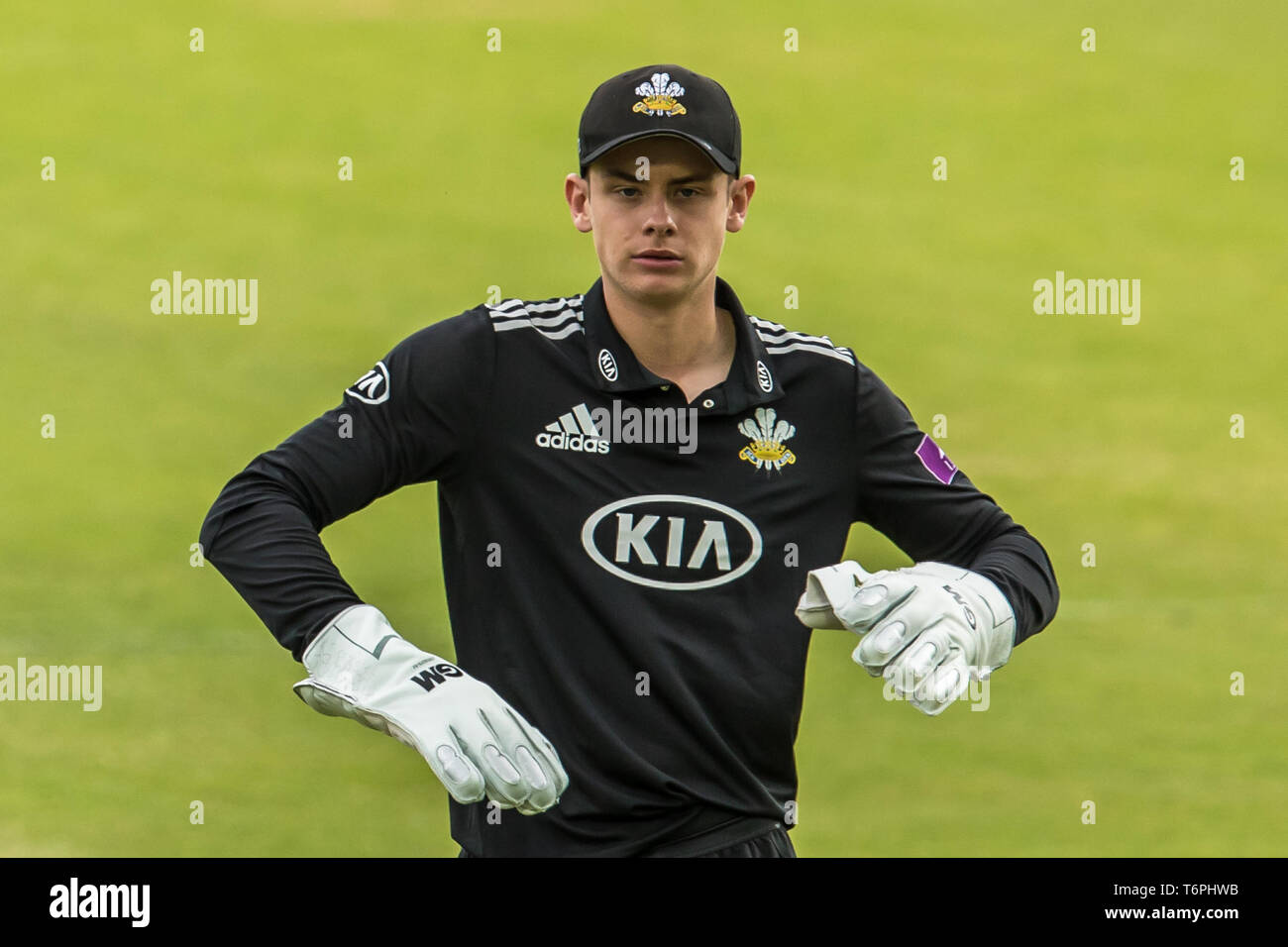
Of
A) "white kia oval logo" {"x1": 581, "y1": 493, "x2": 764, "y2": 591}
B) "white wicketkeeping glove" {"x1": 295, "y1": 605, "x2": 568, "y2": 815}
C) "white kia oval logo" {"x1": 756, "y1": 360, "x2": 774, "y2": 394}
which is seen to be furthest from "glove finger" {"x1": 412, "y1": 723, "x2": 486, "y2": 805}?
"white kia oval logo" {"x1": 756, "y1": 360, "x2": 774, "y2": 394}

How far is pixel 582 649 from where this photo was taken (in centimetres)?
308

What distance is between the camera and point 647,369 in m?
3.28

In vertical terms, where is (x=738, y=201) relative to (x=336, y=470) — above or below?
above

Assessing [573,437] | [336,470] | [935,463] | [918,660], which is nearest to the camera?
[918,660]

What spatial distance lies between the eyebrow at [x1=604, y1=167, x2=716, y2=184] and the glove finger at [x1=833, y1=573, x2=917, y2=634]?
77 centimetres

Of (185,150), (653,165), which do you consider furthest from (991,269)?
(653,165)

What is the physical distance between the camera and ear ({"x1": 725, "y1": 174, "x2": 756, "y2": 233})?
3.47 meters

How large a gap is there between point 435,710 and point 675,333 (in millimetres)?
891

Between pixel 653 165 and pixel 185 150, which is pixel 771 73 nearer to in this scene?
pixel 185 150

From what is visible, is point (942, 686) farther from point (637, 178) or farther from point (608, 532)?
point (637, 178)

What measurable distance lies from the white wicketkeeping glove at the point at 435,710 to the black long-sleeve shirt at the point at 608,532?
0.26ft

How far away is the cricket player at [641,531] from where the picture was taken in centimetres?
297

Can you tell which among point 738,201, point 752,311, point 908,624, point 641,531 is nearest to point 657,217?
point 738,201

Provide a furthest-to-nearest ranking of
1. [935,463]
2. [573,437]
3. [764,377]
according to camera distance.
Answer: [935,463] → [764,377] → [573,437]
